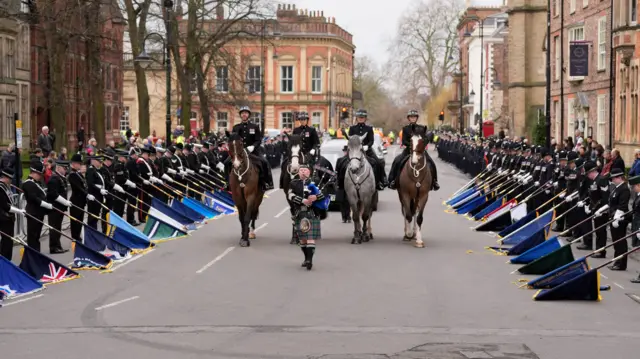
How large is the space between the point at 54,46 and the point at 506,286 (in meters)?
27.5

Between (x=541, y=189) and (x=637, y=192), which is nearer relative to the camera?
(x=637, y=192)

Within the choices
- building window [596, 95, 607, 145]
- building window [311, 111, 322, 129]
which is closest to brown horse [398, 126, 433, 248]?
building window [596, 95, 607, 145]

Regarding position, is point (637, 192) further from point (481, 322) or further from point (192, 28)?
point (192, 28)

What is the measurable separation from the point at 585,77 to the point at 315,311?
1497 inches

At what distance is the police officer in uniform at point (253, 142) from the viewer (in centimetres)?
2177

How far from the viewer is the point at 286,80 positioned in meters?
110

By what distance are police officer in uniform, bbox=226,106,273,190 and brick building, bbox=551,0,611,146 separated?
24918mm

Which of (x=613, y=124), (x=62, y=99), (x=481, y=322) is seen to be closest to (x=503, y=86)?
(x=613, y=124)

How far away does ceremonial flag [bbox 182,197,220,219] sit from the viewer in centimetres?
2609

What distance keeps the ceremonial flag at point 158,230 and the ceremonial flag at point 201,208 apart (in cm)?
351

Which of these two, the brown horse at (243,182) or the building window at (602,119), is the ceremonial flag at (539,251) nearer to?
the brown horse at (243,182)

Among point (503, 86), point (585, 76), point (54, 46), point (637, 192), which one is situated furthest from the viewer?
point (503, 86)

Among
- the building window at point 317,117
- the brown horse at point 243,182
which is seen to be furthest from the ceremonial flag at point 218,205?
the building window at point 317,117

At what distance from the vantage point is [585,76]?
1918 inches
